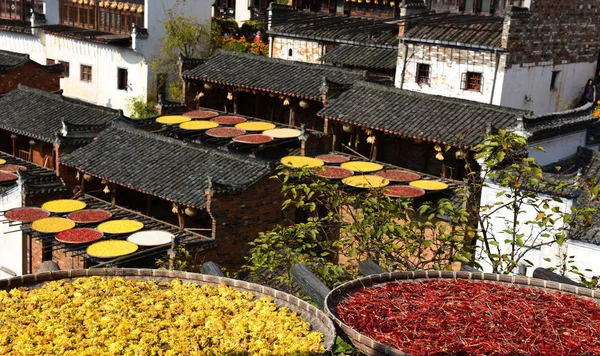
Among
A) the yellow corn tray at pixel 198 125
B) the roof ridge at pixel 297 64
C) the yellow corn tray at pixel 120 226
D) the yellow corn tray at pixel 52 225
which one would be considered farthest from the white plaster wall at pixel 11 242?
the roof ridge at pixel 297 64

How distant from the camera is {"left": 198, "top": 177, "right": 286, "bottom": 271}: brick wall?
805 inches

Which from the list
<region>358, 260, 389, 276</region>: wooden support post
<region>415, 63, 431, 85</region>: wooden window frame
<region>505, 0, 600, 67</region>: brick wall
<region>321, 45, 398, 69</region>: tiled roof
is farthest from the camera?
<region>321, 45, 398, 69</region>: tiled roof

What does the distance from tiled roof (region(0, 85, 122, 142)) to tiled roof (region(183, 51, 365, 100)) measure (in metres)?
4.16

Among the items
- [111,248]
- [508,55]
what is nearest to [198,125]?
[111,248]

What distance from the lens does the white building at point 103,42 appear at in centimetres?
3712

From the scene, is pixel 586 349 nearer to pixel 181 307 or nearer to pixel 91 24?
pixel 181 307

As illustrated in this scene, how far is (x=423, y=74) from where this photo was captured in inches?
1179

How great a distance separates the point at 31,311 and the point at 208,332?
60.2 inches

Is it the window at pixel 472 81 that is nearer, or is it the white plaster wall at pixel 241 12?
the window at pixel 472 81

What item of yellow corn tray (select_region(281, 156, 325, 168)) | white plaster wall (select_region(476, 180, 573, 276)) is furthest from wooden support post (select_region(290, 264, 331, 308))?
yellow corn tray (select_region(281, 156, 325, 168))

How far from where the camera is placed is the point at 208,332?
20.5 feet

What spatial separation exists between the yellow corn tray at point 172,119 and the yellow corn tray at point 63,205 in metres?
6.25

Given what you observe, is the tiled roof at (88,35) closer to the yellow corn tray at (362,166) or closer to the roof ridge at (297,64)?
the roof ridge at (297,64)

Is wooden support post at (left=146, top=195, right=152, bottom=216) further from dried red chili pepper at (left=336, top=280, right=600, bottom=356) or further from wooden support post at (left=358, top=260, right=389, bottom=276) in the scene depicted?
dried red chili pepper at (left=336, top=280, right=600, bottom=356)
